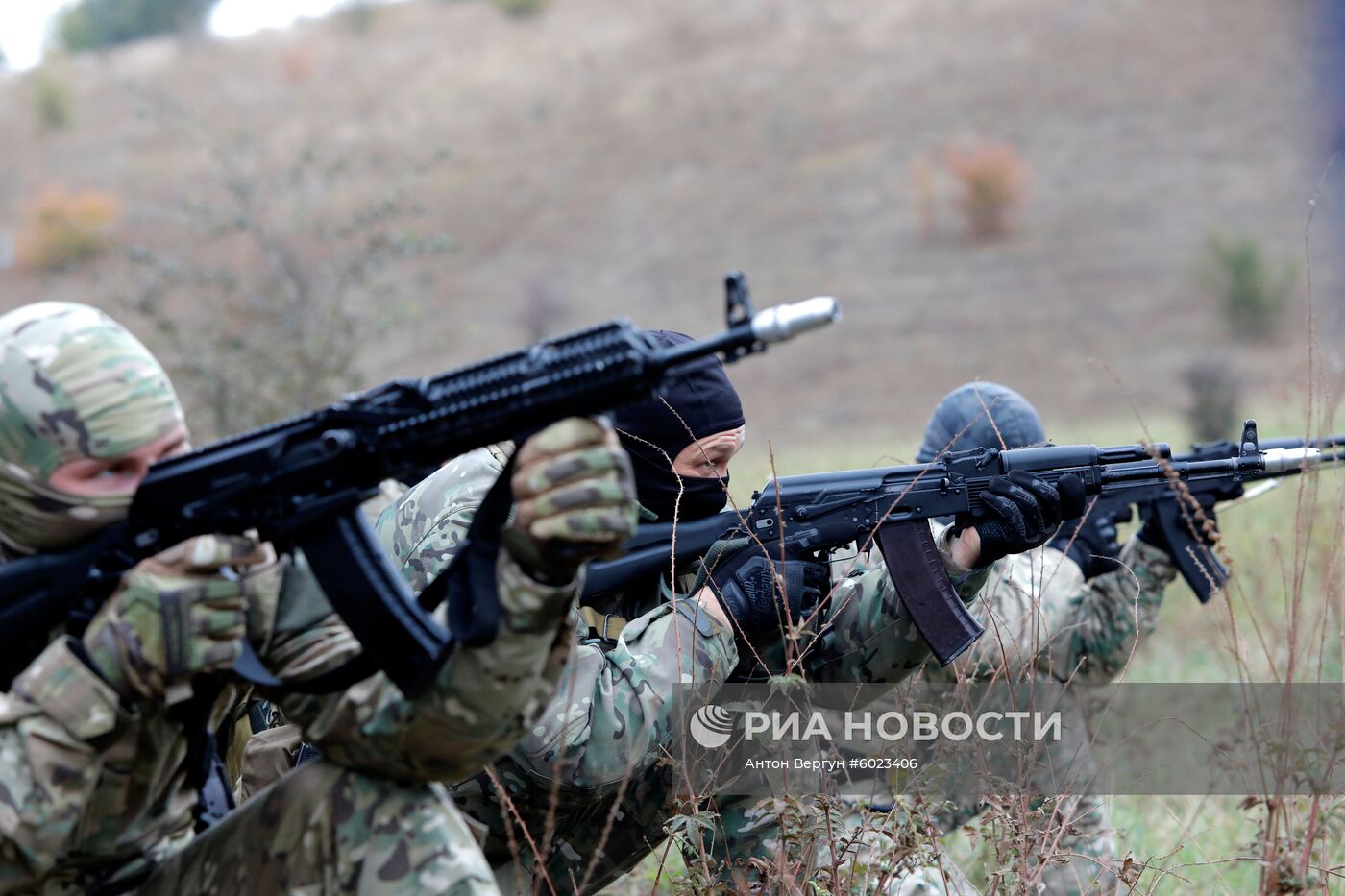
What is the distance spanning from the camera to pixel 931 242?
36.9 metres

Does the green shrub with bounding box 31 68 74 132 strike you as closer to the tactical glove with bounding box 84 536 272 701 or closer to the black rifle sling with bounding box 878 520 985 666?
the black rifle sling with bounding box 878 520 985 666

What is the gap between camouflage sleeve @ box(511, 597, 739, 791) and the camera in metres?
3.37

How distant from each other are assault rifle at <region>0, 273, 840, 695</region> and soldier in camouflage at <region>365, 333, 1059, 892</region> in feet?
2.31

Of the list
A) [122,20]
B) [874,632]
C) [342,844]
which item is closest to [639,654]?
[874,632]

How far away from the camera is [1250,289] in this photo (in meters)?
28.7

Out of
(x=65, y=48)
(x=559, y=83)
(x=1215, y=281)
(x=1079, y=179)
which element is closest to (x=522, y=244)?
(x=559, y=83)

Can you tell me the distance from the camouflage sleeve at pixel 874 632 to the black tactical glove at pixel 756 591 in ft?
0.98

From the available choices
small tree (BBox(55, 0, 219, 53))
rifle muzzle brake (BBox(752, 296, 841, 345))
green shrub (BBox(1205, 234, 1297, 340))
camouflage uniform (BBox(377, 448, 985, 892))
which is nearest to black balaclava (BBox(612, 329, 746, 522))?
camouflage uniform (BBox(377, 448, 985, 892))

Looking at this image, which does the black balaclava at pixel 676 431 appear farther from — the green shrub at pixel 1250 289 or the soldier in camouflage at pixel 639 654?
the green shrub at pixel 1250 289

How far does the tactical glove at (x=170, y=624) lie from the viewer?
8.01ft

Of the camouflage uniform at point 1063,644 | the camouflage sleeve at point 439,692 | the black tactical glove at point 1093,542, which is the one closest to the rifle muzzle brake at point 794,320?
the camouflage sleeve at point 439,692

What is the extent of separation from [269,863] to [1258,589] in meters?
5.59

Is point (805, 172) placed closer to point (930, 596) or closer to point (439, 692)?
point (930, 596)

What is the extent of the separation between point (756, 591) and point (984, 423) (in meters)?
1.72
